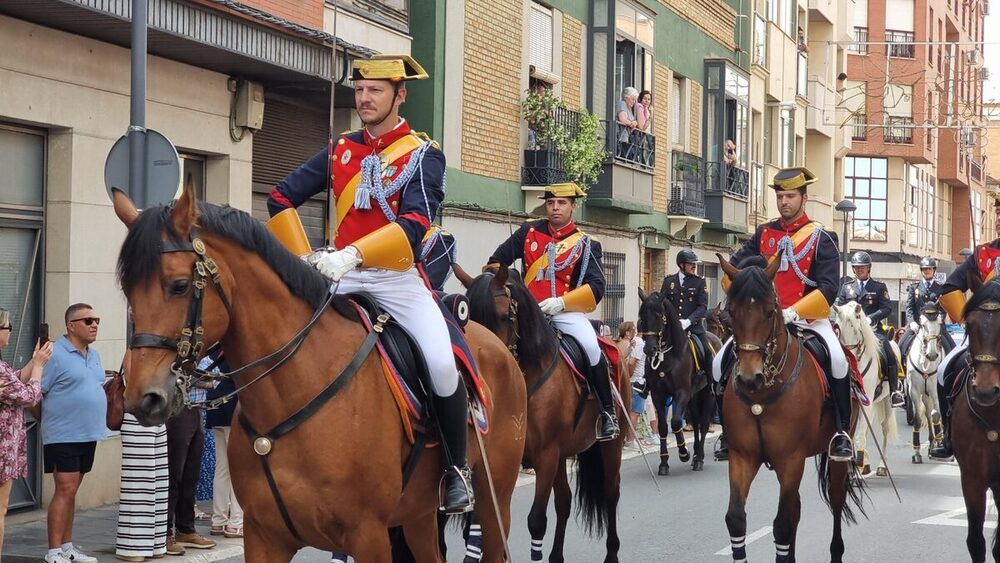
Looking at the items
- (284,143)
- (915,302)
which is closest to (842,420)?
(284,143)

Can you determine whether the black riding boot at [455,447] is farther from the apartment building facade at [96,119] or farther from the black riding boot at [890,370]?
the black riding boot at [890,370]

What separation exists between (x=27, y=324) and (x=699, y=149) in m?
22.4

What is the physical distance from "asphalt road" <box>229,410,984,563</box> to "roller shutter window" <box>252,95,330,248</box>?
15.5 ft

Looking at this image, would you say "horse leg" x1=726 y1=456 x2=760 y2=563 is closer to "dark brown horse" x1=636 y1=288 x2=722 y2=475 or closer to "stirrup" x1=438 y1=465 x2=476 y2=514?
"stirrup" x1=438 y1=465 x2=476 y2=514

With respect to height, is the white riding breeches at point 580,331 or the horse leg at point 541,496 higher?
the white riding breeches at point 580,331

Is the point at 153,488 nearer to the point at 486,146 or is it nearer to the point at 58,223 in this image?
the point at 58,223

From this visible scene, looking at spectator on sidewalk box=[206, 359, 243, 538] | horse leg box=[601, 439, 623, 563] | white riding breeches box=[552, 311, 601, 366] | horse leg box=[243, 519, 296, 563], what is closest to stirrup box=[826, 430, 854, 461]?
horse leg box=[601, 439, 623, 563]

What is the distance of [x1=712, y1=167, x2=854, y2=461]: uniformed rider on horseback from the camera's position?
408 inches

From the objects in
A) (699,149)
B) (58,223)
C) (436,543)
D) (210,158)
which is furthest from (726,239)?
(436,543)

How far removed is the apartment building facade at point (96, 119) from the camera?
41.3 ft

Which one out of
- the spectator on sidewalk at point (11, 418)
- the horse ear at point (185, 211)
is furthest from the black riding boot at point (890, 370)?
the horse ear at point (185, 211)

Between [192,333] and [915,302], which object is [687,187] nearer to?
[915,302]

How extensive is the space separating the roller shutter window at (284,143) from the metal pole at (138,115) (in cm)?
545

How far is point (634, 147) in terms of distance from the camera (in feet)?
86.2
